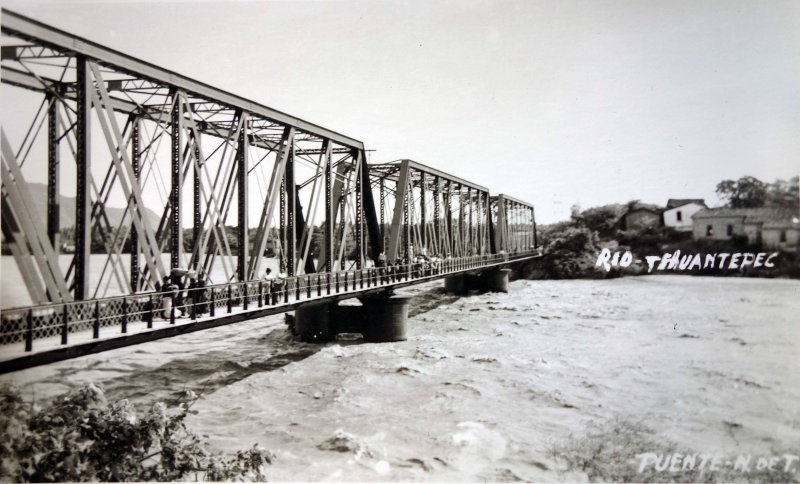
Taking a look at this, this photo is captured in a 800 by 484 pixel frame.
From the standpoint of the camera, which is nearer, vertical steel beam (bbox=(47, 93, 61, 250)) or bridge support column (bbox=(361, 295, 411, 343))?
vertical steel beam (bbox=(47, 93, 61, 250))

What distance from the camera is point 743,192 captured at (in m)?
16.5

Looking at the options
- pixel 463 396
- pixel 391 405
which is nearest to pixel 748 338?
pixel 463 396

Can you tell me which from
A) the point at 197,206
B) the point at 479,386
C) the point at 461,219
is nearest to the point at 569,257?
the point at 461,219

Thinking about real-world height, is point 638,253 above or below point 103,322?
above

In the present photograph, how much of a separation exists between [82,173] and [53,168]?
2.89 feet

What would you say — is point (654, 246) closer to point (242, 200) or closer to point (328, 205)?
point (328, 205)

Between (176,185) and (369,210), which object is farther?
(369,210)

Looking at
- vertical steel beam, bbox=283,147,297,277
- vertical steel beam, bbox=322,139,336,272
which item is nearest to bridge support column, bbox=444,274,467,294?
vertical steel beam, bbox=322,139,336,272

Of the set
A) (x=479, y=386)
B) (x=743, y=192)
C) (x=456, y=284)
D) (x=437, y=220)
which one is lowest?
(x=479, y=386)

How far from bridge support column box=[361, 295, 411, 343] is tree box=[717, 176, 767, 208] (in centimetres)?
1281

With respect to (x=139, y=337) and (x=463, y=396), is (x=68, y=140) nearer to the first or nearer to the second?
(x=139, y=337)

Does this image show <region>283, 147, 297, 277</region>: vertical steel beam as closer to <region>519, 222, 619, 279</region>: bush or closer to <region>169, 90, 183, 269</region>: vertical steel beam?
<region>169, 90, 183, 269</region>: vertical steel beam

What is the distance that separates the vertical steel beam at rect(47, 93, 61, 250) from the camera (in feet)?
31.1

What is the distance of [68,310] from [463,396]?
33.4 ft
